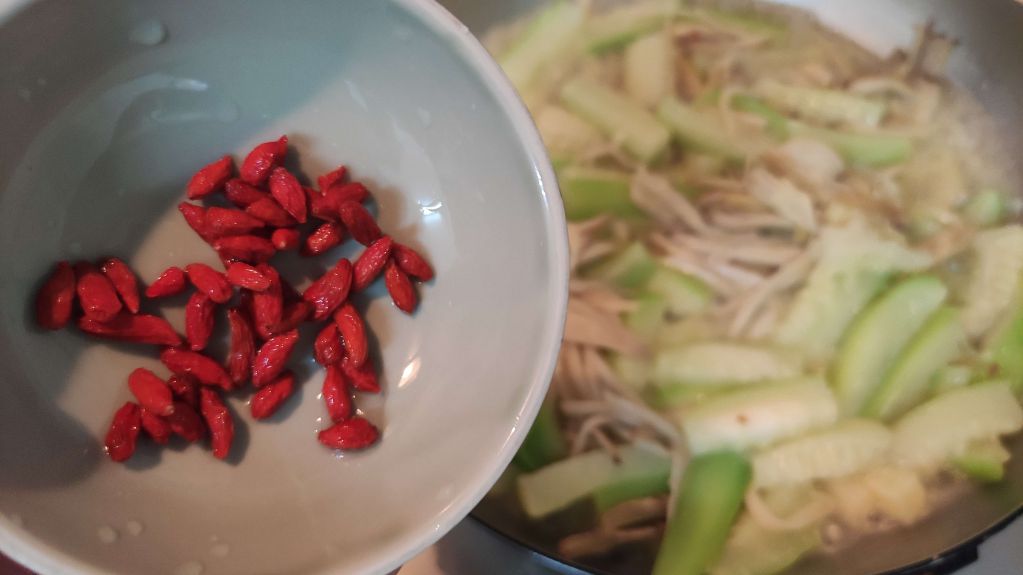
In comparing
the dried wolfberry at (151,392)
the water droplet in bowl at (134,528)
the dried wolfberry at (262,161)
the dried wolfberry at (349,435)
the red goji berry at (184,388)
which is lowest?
the water droplet in bowl at (134,528)

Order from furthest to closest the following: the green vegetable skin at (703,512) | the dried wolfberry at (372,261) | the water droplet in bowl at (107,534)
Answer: the green vegetable skin at (703,512) → the dried wolfberry at (372,261) → the water droplet in bowl at (107,534)

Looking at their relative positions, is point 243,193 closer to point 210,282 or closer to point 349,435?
point 210,282

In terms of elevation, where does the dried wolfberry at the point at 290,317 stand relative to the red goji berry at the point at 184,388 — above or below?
above

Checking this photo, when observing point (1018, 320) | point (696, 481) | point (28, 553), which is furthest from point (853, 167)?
point (28, 553)

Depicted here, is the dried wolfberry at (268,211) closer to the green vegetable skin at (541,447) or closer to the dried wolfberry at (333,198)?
the dried wolfberry at (333,198)

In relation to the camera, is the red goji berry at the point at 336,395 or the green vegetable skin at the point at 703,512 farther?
the green vegetable skin at the point at 703,512

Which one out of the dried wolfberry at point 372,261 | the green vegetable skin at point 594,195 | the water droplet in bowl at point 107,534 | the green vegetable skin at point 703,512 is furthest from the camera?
the green vegetable skin at point 594,195

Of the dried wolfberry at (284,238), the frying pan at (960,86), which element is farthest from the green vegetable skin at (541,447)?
the dried wolfberry at (284,238)

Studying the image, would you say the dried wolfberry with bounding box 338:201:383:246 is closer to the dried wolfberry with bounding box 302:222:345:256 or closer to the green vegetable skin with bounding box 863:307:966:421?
the dried wolfberry with bounding box 302:222:345:256

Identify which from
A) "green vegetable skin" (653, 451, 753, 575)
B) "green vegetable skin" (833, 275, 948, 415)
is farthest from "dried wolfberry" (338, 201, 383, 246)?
"green vegetable skin" (833, 275, 948, 415)
